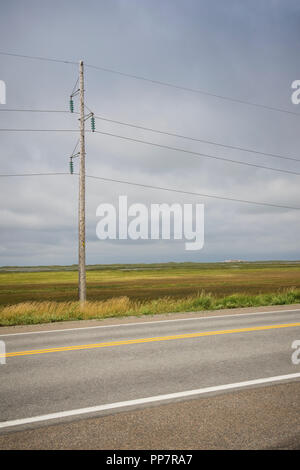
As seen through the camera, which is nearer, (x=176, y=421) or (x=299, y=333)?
(x=176, y=421)

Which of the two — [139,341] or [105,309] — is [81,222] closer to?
[105,309]

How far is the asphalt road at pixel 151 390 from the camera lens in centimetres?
378

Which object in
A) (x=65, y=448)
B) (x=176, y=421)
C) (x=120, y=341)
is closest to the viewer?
(x=65, y=448)

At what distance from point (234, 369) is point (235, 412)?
183 centimetres

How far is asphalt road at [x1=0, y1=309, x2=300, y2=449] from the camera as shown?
12.4 ft

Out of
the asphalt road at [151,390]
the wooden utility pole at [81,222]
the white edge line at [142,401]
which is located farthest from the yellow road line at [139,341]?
the wooden utility pole at [81,222]
